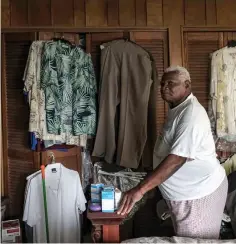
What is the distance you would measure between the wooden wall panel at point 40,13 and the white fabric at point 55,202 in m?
1.22

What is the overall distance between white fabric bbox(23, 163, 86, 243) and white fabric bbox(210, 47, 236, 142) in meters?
1.34

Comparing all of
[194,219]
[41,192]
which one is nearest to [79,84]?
[41,192]

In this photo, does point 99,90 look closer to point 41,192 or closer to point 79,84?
point 79,84

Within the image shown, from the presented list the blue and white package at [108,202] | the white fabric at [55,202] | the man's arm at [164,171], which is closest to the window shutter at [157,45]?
the white fabric at [55,202]

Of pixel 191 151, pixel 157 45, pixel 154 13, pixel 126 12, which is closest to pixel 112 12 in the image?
pixel 126 12

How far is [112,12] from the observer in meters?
2.80

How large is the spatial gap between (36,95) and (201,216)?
164 cm

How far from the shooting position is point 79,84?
2693 millimetres

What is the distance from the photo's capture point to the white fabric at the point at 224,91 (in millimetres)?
2789

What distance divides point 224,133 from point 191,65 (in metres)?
0.67

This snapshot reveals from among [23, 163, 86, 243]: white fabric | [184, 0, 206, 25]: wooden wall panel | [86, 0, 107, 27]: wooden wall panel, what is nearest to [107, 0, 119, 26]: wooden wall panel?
[86, 0, 107, 27]: wooden wall panel

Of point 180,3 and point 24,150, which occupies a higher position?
point 180,3

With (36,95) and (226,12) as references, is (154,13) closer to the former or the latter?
(226,12)

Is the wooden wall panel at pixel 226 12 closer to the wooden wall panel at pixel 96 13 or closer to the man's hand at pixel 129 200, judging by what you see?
the wooden wall panel at pixel 96 13
